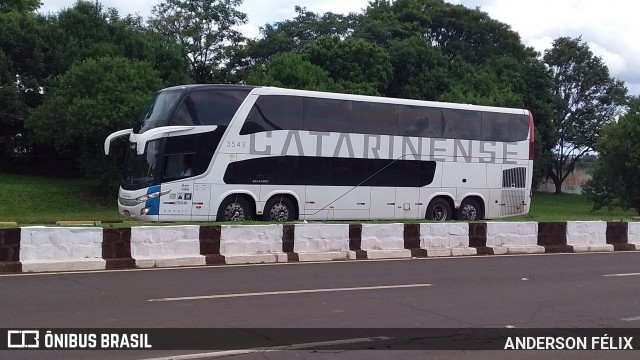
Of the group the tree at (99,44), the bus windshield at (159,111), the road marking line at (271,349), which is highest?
the tree at (99,44)

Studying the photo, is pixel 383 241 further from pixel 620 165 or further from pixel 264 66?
pixel 620 165

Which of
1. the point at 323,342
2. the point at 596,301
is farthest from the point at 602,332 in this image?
the point at 323,342

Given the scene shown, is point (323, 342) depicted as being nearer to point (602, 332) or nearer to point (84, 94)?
point (602, 332)

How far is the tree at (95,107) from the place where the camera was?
34.1m

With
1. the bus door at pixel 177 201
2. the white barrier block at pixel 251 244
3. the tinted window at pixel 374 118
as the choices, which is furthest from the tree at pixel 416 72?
the white barrier block at pixel 251 244

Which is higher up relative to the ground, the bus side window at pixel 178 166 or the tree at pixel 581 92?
the tree at pixel 581 92

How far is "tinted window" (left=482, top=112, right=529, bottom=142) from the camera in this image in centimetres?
2492

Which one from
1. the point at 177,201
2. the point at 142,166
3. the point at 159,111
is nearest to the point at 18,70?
the point at 159,111

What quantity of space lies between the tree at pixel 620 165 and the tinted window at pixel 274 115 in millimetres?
28289

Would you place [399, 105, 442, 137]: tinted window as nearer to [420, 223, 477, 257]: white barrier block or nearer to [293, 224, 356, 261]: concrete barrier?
[420, 223, 477, 257]: white barrier block

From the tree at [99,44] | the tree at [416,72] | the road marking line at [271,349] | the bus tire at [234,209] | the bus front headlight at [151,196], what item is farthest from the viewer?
the tree at [416,72]

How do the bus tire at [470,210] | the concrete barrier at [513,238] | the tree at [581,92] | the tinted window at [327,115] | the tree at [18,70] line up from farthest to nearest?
the tree at [581,92] < the tree at [18,70] < the bus tire at [470,210] < the tinted window at [327,115] < the concrete barrier at [513,238]

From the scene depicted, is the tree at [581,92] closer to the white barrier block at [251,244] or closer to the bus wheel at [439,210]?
the bus wheel at [439,210]

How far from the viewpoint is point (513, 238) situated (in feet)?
58.9
